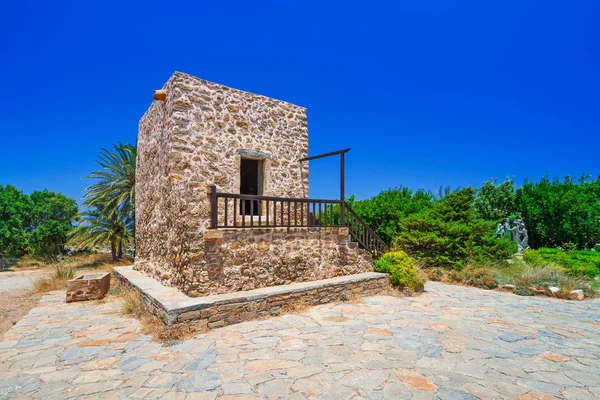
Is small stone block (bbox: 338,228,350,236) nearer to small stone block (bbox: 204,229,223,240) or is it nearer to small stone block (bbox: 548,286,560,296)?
small stone block (bbox: 204,229,223,240)

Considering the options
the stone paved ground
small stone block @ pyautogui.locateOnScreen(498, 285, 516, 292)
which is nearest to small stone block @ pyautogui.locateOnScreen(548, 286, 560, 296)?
small stone block @ pyautogui.locateOnScreen(498, 285, 516, 292)

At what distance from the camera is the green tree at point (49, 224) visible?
50.6 ft

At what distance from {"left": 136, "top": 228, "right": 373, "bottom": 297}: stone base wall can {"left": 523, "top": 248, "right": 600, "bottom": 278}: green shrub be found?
673 cm

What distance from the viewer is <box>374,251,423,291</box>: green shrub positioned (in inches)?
332

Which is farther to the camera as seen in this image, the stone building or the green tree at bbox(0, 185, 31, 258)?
the green tree at bbox(0, 185, 31, 258)

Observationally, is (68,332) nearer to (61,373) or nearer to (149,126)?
(61,373)

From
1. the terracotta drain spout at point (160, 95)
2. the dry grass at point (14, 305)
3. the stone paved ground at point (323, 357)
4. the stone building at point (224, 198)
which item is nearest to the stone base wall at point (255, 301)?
the stone paved ground at point (323, 357)

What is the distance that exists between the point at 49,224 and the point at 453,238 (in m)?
17.6

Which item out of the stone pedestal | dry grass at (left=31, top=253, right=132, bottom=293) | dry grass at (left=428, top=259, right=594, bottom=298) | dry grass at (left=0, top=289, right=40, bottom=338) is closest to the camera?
dry grass at (left=0, top=289, right=40, bottom=338)

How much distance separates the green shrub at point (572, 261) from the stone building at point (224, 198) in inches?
259

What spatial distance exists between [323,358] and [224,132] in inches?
211

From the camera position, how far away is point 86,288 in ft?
25.6

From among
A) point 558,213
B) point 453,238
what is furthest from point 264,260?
point 558,213

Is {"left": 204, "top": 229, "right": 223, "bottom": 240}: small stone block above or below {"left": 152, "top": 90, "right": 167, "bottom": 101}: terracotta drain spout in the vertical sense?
below
